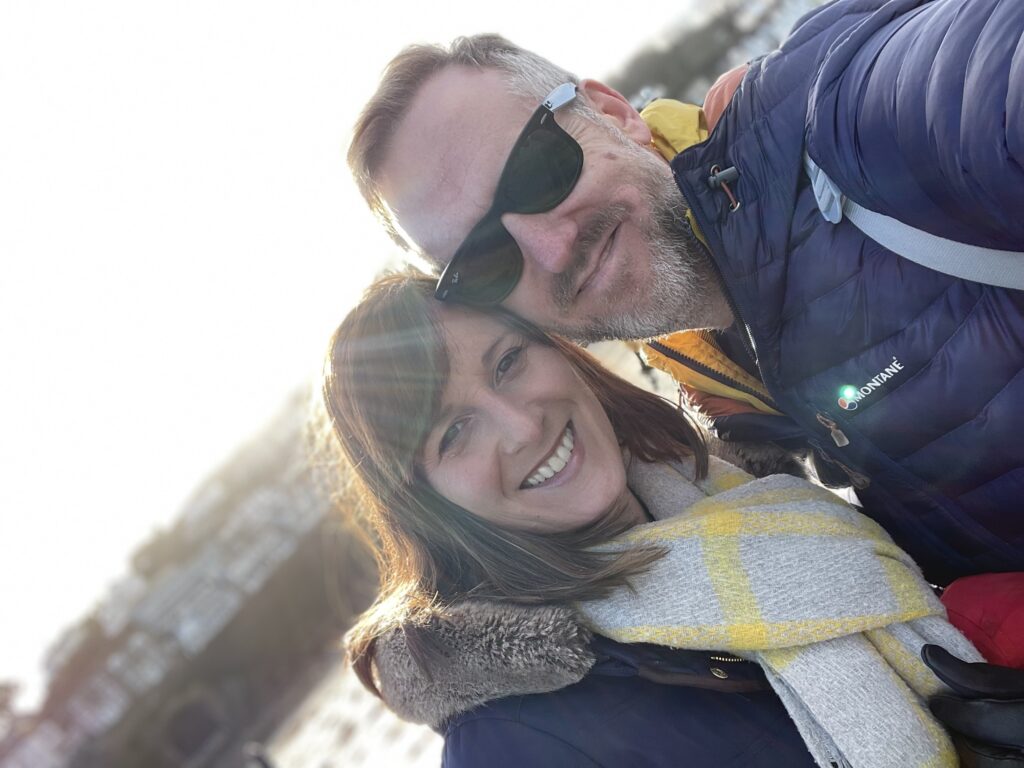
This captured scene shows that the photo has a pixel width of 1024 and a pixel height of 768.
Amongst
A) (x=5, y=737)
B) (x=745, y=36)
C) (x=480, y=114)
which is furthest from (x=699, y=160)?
(x=745, y=36)

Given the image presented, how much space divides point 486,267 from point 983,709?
57.8 inches

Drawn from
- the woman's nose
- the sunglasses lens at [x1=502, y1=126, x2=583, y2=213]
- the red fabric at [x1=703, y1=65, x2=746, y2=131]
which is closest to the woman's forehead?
the woman's nose

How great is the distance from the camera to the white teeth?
190 centimetres

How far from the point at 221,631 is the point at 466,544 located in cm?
1969

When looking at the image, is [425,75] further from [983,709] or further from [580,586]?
[983,709]

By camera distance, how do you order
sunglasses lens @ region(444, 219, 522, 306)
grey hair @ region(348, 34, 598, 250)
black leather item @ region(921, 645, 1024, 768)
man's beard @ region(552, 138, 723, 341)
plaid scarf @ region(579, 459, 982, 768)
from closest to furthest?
black leather item @ region(921, 645, 1024, 768) → plaid scarf @ region(579, 459, 982, 768) → man's beard @ region(552, 138, 723, 341) → sunglasses lens @ region(444, 219, 522, 306) → grey hair @ region(348, 34, 598, 250)

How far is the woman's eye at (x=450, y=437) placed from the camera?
1.90 metres

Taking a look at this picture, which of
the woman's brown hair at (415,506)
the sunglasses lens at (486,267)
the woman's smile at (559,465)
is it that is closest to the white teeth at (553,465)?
the woman's smile at (559,465)

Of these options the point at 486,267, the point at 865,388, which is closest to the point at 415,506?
the point at 486,267

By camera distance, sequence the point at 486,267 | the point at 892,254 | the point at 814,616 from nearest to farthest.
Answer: the point at 892,254 → the point at 814,616 → the point at 486,267

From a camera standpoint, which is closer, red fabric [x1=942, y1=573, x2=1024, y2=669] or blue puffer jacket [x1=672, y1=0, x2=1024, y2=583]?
blue puffer jacket [x1=672, y1=0, x2=1024, y2=583]

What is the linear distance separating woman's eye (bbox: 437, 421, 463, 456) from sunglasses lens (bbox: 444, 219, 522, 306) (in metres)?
0.34

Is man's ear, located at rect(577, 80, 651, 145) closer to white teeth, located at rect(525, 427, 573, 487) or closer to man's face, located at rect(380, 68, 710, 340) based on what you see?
man's face, located at rect(380, 68, 710, 340)

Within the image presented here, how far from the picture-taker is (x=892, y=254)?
1.35 metres
